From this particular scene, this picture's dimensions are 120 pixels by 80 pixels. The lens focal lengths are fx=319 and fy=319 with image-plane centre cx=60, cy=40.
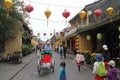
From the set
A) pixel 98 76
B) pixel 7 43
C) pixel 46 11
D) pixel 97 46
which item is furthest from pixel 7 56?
pixel 98 76

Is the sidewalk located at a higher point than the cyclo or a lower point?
lower

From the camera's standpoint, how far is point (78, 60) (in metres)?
22.6

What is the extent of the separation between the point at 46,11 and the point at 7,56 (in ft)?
46.1

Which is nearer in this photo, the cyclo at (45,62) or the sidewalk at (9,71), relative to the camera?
the sidewalk at (9,71)

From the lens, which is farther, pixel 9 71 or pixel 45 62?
pixel 9 71

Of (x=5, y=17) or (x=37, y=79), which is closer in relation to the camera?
(x=37, y=79)

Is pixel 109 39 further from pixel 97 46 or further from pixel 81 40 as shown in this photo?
pixel 81 40

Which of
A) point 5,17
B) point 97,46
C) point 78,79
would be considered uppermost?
point 5,17

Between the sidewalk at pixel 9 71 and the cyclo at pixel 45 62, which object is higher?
the cyclo at pixel 45 62

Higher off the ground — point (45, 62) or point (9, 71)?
point (45, 62)

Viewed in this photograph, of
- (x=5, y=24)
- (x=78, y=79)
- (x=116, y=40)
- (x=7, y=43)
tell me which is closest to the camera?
(x=78, y=79)

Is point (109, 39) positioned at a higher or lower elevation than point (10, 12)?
lower

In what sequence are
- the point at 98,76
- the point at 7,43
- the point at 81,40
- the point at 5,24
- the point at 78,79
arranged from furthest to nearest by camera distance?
the point at 81,40
the point at 7,43
the point at 5,24
the point at 78,79
the point at 98,76

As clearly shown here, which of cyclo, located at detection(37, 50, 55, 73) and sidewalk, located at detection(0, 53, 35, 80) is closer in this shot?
sidewalk, located at detection(0, 53, 35, 80)
